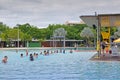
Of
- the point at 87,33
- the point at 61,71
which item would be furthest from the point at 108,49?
the point at 87,33

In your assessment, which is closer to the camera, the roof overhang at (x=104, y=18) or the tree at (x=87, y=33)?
the roof overhang at (x=104, y=18)

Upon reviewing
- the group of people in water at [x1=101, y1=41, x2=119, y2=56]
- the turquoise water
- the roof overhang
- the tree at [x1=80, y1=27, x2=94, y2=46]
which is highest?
the tree at [x1=80, y1=27, x2=94, y2=46]

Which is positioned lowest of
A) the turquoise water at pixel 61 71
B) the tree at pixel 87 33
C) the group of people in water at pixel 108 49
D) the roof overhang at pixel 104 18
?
the turquoise water at pixel 61 71

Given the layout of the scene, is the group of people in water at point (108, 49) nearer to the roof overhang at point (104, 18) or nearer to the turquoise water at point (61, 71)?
the roof overhang at point (104, 18)

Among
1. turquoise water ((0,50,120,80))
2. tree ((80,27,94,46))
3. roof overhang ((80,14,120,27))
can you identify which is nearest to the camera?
turquoise water ((0,50,120,80))

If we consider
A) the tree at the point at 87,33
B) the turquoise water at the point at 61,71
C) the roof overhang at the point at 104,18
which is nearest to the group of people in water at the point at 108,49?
the roof overhang at the point at 104,18

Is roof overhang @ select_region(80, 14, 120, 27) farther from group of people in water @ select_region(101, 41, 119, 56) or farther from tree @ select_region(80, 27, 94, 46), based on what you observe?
tree @ select_region(80, 27, 94, 46)

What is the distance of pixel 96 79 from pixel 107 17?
44.3ft

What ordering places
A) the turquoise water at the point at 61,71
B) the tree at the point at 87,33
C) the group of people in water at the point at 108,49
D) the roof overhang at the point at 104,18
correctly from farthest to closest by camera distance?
the tree at the point at 87,33, the group of people in water at the point at 108,49, the roof overhang at the point at 104,18, the turquoise water at the point at 61,71

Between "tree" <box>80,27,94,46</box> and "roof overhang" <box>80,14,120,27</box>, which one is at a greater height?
"tree" <box>80,27,94,46</box>

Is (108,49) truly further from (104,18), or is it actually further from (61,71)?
(61,71)

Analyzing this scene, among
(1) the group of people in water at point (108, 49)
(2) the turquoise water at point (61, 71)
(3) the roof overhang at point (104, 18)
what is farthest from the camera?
(1) the group of people in water at point (108, 49)

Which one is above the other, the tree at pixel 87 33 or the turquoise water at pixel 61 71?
the tree at pixel 87 33

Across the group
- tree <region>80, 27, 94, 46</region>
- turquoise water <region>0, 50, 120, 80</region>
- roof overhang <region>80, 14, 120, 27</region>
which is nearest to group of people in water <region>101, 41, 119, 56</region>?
roof overhang <region>80, 14, 120, 27</region>
